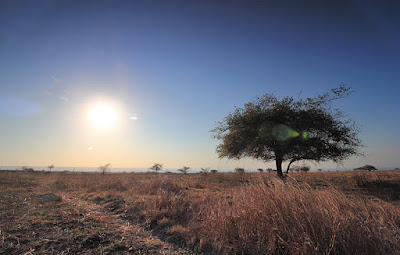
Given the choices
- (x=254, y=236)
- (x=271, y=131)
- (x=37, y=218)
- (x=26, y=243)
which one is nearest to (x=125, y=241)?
(x=26, y=243)

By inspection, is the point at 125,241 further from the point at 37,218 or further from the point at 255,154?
the point at 255,154

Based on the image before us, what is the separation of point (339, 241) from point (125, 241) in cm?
428

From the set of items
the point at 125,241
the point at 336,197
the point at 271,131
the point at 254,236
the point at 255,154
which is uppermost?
the point at 271,131

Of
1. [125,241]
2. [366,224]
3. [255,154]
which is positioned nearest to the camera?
[366,224]

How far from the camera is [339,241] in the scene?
2924mm

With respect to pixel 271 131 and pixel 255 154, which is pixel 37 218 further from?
pixel 255 154

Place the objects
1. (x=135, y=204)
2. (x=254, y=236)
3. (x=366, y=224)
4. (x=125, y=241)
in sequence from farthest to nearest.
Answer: (x=135, y=204), (x=125, y=241), (x=254, y=236), (x=366, y=224)

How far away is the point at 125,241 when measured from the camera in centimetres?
411

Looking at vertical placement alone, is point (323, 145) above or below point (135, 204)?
above

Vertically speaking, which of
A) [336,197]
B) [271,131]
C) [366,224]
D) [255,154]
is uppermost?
[271,131]

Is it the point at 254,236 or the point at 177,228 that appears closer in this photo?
the point at 254,236

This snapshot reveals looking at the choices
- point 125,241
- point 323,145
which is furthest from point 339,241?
point 323,145

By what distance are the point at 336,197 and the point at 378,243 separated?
4.45 ft

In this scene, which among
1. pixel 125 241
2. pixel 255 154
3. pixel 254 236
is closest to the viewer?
Result: pixel 254 236
